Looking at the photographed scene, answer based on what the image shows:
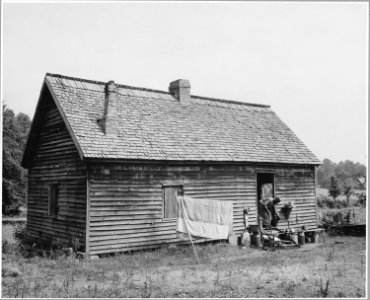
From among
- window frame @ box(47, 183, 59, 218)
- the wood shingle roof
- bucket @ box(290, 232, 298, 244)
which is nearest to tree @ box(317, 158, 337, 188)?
the wood shingle roof

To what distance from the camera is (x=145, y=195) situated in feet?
46.5

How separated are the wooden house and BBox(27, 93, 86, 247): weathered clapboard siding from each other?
0.04 m

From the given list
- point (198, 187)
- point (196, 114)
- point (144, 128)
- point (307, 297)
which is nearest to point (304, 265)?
point (307, 297)

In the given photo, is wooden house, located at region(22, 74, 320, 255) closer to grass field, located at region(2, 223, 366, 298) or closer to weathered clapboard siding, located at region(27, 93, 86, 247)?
weathered clapboard siding, located at region(27, 93, 86, 247)

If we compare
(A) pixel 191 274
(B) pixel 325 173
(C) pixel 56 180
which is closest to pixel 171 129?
(C) pixel 56 180

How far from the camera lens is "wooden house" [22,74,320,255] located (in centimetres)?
1341

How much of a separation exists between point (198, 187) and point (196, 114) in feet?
14.1

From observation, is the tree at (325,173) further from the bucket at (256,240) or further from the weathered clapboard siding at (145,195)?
the bucket at (256,240)

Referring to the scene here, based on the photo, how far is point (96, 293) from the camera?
883 cm

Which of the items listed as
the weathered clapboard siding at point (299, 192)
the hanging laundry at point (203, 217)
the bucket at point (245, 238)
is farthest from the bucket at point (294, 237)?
the hanging laundry at point (203, 217)

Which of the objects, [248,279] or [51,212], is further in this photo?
[51,212]

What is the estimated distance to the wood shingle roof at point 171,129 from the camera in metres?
14.0

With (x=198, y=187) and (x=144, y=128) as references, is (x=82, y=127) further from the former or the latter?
(x=198, y=187)

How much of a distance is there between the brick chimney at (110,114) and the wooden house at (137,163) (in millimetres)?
39
